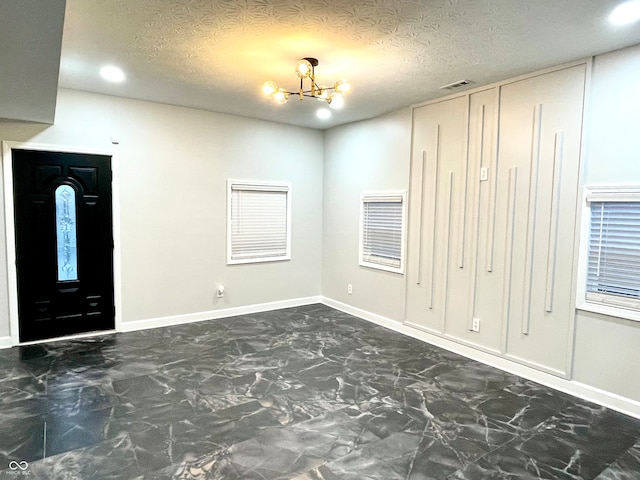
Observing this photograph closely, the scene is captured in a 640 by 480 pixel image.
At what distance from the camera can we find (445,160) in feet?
14.4

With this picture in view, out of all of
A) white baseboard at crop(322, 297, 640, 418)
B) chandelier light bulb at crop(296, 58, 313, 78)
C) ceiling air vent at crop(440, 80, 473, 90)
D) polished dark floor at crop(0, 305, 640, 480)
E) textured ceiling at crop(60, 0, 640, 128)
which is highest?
ceiling air vent at crop(440, 80, 473, 90)

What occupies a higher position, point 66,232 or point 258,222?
point 258,222

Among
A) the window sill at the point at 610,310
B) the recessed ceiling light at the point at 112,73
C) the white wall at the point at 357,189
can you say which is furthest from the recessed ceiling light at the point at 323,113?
the window sill at the point at 610,310

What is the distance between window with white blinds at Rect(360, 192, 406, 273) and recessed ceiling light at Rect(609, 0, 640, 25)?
2.69 meters

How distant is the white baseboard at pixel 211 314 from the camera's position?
4.84 meters

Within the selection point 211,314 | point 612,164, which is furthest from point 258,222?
point 612,164

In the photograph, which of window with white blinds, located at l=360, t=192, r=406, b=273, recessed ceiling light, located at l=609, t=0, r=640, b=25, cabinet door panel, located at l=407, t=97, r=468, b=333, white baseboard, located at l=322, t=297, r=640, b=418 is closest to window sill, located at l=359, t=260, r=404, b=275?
window with white blinds, located at l=360, t=192, r=406, b=273

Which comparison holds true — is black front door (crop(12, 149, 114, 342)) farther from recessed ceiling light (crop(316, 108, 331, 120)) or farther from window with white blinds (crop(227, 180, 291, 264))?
recessed ceiling light (crop(316, 108, 331, 120))

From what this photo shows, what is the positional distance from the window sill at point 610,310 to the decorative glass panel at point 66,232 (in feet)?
16.8

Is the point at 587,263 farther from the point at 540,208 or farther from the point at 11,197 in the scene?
the point at 11,197

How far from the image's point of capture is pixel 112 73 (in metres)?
3.75

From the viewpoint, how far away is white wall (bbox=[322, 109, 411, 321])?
16.5 ft

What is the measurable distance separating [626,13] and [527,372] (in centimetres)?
290

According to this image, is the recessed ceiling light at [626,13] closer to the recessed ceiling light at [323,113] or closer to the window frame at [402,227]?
the window frame at [402,227]
